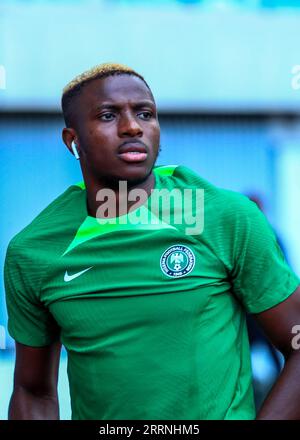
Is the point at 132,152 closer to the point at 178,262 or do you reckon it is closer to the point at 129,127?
the point at 129,127

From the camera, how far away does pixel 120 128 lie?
1.71 m

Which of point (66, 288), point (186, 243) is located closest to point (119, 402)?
point (66, 288)

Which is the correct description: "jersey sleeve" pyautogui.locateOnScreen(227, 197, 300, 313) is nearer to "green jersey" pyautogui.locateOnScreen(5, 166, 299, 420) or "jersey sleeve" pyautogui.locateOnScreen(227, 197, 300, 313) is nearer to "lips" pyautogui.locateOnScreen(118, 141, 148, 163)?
"green jersey" pyautogui.locateOnScreen(5, 166, 299, 420)

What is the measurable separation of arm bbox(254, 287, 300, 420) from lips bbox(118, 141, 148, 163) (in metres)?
0.50

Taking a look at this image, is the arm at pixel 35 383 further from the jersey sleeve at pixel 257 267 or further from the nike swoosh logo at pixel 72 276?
the jersey sleeve at pixel 257 267

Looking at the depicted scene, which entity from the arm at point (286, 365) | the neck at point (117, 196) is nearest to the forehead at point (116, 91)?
the neck at point (117, 196)

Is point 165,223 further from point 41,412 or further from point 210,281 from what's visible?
point 41,412

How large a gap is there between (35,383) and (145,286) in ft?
1.73

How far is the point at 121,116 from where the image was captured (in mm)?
1725

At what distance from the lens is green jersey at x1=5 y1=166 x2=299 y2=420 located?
65.7 inches

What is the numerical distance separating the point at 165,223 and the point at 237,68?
122 cm

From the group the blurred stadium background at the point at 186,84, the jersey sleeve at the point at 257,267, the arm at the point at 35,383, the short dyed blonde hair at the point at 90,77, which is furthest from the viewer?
the blurred stadium background at the point at 186,84

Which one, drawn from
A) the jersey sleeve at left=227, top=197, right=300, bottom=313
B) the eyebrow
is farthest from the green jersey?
the eyebrow

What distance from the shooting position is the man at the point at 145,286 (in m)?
1.67
